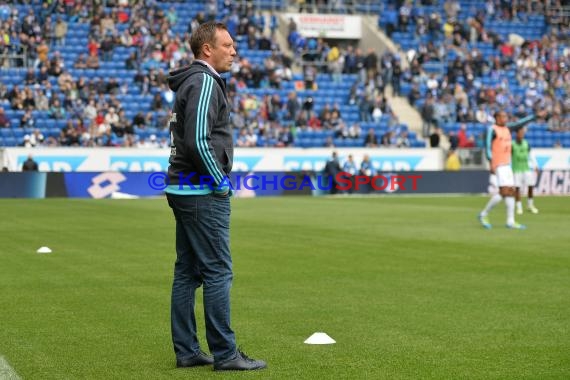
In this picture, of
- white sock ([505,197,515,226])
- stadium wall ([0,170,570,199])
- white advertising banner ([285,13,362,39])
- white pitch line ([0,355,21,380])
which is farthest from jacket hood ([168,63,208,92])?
white advertising banner ([285,13,362,39])

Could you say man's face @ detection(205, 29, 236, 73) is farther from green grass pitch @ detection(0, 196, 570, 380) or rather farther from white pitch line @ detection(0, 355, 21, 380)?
white pitch line @ detection(0, 355, 21, 380)

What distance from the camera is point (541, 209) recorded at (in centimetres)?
3009

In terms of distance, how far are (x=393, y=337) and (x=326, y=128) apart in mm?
36301

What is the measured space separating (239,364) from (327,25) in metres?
45.4

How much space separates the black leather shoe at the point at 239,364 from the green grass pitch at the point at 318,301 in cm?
12

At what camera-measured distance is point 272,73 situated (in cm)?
4647

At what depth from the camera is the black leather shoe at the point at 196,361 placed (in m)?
7.70

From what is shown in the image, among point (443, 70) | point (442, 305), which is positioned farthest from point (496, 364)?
point (443, 70)

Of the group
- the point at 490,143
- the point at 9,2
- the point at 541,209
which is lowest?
the point at 541,209

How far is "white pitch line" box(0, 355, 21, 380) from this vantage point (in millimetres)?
7258

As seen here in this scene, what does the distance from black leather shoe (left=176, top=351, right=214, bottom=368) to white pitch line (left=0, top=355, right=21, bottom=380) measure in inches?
44.1

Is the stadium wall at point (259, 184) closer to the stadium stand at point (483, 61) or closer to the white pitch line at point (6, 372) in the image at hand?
the stadium stand at point (483, 61)

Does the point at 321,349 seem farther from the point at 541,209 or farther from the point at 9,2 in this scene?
the point at 9,2

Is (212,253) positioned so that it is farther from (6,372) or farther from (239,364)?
(6,372)
